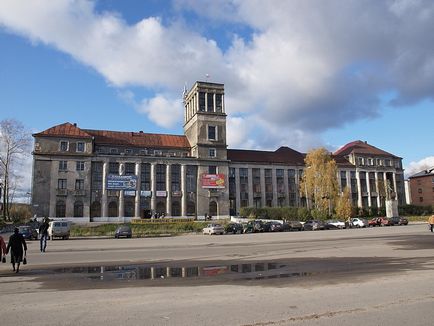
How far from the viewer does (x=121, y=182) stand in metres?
77.0

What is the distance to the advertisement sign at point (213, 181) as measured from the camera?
83688mm

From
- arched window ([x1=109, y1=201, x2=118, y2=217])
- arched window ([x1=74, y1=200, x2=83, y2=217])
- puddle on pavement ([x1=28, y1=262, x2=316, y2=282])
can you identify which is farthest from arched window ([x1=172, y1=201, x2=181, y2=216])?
puddle on pavement ([x1=28, y1=262, x2=316, y2=282])

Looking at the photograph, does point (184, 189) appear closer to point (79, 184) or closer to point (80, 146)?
point (79, 184)

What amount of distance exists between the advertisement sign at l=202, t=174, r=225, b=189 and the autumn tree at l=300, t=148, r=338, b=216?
17.9m

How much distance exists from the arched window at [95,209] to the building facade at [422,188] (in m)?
87.8

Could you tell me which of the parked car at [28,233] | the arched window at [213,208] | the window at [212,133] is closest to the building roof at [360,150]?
the window at [212,133]

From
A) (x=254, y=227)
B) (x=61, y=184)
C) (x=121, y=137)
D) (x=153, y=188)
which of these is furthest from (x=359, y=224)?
(x=61, y=184)

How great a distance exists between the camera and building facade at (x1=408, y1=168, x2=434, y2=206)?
112 m

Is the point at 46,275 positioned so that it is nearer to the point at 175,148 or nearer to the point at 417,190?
the point at 175,148

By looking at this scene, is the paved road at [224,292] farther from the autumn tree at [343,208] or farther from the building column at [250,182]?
the building column at [250,182]

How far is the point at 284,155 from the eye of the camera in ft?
328

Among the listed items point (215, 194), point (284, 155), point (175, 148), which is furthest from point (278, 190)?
point (175, 148)

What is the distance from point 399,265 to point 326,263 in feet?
9.07

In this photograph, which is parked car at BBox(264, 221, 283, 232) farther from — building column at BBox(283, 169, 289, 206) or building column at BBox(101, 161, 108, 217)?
building column at BBox(283, 169, 289, 206)
